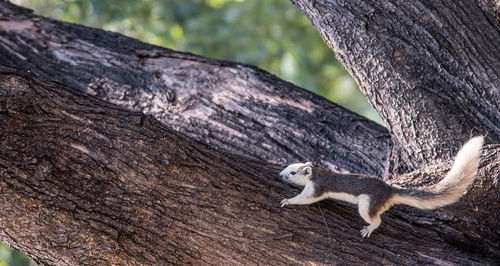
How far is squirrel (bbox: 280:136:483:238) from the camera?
427 cm

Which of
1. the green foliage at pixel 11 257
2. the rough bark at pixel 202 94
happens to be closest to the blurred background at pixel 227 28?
the rough bark at pixel 202 94

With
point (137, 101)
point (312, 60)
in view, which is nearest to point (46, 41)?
point (137, 101)

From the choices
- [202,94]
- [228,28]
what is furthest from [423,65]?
[228,28]

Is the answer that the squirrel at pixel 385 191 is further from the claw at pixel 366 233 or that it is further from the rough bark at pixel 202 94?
the rough bark at pixel 202 94

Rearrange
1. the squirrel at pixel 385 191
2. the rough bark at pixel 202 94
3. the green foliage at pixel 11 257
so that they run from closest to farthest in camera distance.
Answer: the squirrel at pixel 385 191 → the rough bark at pixel 202 94 → the green foliage at pixel 11 257

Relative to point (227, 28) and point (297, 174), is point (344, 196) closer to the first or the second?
point (297, 174)

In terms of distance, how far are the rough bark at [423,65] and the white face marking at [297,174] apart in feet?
3.38

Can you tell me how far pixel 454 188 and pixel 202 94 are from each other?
2.93 meters

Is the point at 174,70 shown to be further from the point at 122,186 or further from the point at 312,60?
the point at 312,60

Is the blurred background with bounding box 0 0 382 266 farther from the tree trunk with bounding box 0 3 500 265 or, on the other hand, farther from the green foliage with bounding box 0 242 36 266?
the tree trunk with bounding box 0 3 500 265

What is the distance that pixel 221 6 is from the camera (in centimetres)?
1425

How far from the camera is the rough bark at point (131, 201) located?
12.8 feet

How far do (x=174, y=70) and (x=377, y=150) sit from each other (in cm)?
232

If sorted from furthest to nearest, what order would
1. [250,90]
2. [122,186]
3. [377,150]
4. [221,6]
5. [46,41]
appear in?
[221,6], [46,41], [250,90], [377,150], [122,186]
